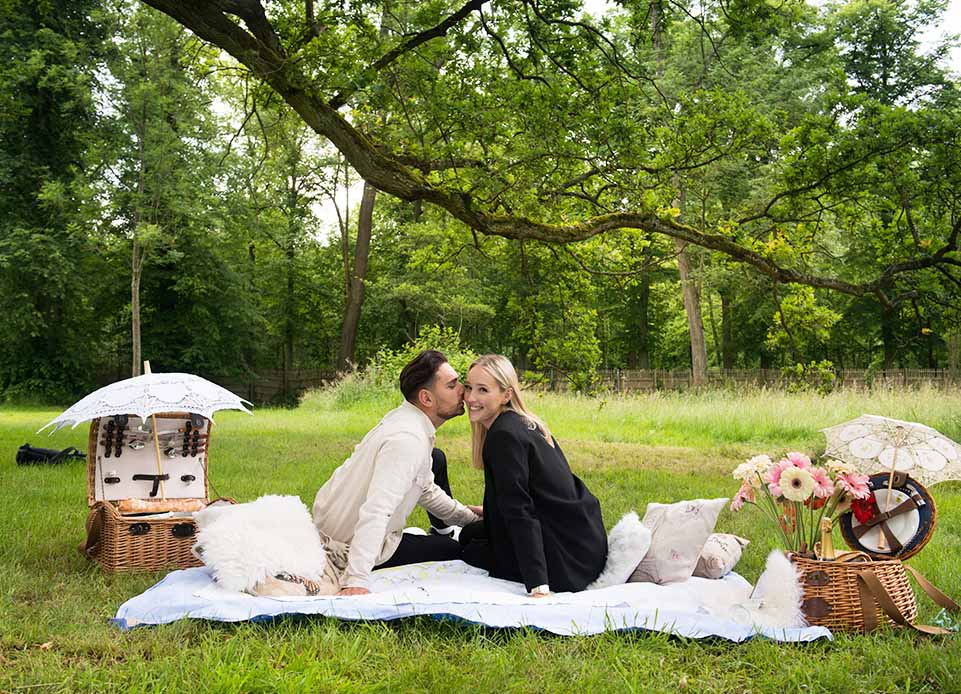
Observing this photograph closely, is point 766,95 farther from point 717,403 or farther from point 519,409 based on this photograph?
point 519,409

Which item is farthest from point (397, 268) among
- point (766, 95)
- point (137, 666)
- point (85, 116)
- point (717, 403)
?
point (137, 666)

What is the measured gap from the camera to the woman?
14.0 ft

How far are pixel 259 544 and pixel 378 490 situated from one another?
0.64 meters

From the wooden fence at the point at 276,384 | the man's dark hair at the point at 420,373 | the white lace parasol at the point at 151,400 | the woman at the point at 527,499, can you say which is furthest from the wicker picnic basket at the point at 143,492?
the wooden fence at the point at 276,384

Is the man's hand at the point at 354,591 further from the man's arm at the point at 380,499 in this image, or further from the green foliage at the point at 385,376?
the green foliage at the point at 385,376

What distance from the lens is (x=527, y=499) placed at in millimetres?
4309

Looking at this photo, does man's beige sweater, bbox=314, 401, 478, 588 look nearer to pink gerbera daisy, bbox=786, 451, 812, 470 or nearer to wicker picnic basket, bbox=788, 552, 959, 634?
pink gerbera daisy, bbox=786, 451, 812, 470

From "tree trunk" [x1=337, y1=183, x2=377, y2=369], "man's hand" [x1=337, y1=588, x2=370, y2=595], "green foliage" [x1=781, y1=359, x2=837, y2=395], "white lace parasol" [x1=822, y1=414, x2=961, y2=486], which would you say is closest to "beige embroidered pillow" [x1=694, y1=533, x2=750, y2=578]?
"white lace parasol" [x1=822, y1=414, x2=961, y2=486]

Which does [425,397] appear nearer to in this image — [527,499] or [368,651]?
[527,499]

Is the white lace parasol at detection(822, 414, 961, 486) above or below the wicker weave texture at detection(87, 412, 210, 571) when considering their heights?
above

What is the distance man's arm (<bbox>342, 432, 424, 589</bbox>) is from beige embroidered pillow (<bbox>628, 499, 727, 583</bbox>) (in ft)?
4.64

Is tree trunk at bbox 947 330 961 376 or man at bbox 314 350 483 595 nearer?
man at bbox 314 350 483 595

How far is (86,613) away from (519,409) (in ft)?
7.57

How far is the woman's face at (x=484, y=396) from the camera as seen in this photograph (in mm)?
4555
